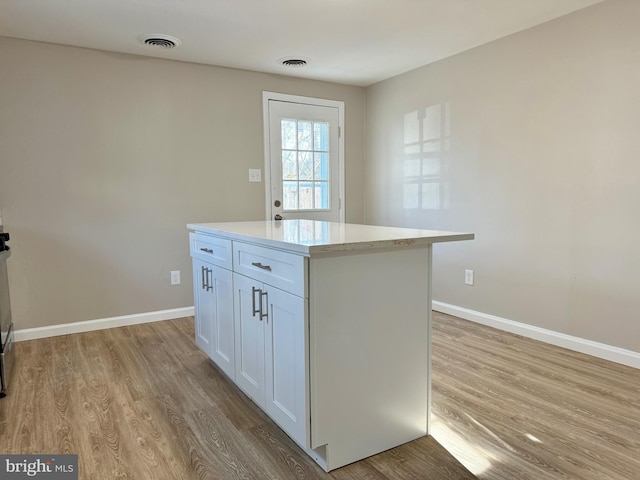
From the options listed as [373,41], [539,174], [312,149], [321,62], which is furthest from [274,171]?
[539,174]

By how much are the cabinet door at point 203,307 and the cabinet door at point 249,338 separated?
1.32 feet

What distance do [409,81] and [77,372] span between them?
3.45 meters

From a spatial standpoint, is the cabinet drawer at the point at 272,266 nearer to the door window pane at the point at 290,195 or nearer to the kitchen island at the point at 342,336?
the kitchen island at the point at 342,336

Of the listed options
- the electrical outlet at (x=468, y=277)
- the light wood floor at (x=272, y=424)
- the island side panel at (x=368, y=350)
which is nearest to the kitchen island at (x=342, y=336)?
the island side panel at (x=368, y=350)

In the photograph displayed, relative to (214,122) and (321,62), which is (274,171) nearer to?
(214,122)

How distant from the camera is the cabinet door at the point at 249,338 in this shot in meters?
1.90

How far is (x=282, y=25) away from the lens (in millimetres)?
2861

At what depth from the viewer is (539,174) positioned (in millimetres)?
2977

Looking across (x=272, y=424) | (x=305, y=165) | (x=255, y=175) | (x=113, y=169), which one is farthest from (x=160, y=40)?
(x=272, y=424)

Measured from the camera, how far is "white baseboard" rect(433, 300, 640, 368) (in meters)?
2.59

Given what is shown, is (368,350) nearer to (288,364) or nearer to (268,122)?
(288,364)

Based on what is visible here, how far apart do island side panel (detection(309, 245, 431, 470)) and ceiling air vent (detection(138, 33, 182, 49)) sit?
2347mm

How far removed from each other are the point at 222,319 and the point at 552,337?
2197 millimetres

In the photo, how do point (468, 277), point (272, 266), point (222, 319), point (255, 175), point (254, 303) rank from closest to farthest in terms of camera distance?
point (272, 266) → point (254, 303) → point (222, 319) → point (468, 277) → point (255, 175)
